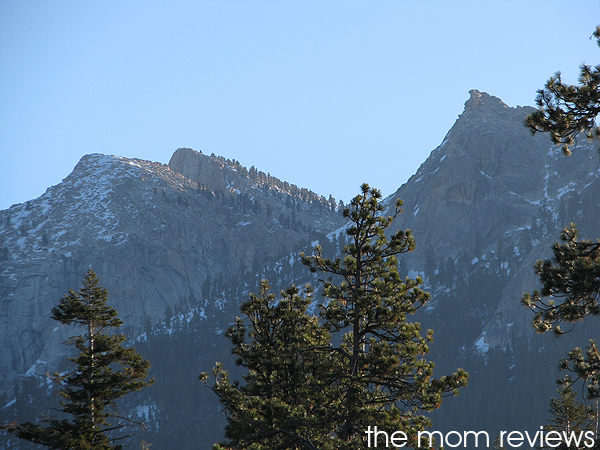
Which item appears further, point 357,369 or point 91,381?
point 91,381

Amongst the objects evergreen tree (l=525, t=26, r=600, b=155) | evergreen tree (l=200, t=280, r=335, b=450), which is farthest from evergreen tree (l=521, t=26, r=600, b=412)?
evergreen tree (l=200, t=280, r=335, b=450)

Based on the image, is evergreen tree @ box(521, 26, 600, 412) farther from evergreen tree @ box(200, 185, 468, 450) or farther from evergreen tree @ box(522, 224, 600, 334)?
evergreen tree @ box(200, 185, 468, 450)

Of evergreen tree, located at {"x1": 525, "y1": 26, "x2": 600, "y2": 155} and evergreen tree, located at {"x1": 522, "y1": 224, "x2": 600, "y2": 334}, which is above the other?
evergreen tree, located at {"x1": 525, "y1": 26, "x2": 600, "y2": 155}

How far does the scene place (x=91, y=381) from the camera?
26.1m

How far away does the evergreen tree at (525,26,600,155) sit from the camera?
19594mm

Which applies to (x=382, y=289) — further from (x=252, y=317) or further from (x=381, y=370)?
(x=252, y=317)

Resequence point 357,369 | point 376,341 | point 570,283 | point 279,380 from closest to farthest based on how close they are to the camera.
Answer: point 570,283 → point 357,369 → point 376,341 → point 279,380

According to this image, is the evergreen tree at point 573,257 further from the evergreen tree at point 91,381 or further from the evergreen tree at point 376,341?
the evergreen tree at point 91,381

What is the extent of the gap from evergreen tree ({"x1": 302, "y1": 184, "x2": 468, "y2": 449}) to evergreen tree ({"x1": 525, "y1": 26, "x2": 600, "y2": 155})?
5250 mm

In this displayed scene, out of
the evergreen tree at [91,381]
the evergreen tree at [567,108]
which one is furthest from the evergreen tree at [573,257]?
the evergreen tree at [91,381]

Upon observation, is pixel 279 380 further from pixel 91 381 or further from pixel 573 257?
pixel 573 257

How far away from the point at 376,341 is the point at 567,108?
9399 mm

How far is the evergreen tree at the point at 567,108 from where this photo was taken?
19.6 metres

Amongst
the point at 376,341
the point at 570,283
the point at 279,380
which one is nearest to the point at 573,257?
the point at 570,283
